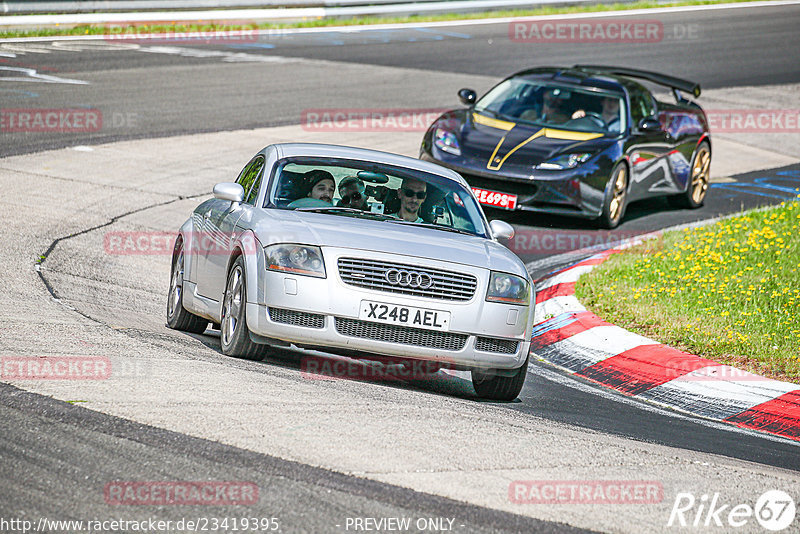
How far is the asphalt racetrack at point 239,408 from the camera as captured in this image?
14.9 feet

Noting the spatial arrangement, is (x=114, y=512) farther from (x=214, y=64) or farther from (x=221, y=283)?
(x=214, y=64)

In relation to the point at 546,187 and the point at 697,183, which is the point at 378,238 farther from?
the point at 697,183

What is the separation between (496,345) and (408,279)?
27.5 inches

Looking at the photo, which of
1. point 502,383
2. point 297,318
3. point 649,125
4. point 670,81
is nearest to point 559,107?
point 649,125

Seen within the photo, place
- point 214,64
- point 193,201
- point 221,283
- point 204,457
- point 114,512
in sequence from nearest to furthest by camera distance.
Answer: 1. point 114,512
2. point 204,457
3. point 221,283
4. point 193,201
5. point 214,64

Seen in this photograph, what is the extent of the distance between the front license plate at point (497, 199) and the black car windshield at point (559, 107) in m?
1.42

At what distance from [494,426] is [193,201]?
7794 millimetres

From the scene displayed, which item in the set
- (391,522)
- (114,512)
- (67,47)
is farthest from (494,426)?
(67,47)

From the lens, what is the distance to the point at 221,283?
24.8ft

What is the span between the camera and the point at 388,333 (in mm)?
6746

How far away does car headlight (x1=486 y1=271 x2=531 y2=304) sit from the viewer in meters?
6.98

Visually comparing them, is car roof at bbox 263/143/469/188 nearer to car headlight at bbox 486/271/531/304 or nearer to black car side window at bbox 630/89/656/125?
car headlight at bbox 486/271/531/304

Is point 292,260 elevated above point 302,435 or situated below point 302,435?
above

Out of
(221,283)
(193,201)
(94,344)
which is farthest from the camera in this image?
(193,201)
